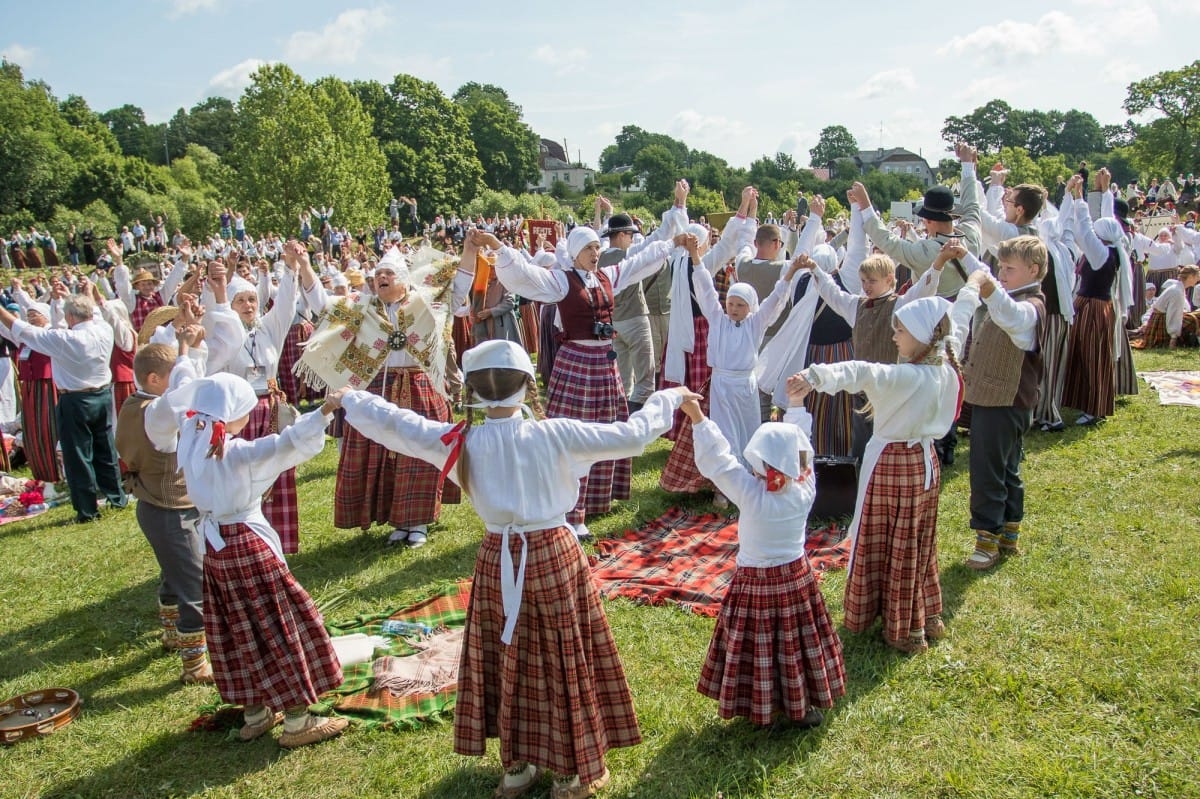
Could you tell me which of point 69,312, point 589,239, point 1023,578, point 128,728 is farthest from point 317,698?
point 69,312

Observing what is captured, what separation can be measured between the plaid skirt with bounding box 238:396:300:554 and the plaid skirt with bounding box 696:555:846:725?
124 inches

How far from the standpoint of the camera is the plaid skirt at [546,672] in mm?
3016

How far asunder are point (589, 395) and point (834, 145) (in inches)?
5002

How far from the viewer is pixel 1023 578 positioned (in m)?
4.77

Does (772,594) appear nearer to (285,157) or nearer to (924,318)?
(924,318)

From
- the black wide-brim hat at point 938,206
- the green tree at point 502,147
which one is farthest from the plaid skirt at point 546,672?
the green tree at point 502,147

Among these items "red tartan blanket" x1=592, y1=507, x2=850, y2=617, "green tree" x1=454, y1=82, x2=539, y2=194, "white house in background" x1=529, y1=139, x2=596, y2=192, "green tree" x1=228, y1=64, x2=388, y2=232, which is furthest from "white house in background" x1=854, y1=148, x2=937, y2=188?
"red tartan blanket" x1=592, y1=507, x2=850, y2=617

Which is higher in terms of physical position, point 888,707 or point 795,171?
point 795,171

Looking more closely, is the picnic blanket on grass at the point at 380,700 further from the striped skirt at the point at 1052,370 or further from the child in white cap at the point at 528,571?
the striped skirt at the point at 1052,370

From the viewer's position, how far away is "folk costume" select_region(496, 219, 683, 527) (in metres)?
5.86

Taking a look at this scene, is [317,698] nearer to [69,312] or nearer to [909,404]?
[909,404]

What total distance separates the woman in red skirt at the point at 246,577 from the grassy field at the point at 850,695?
320 millimetres

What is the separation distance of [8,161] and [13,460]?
4764 cm

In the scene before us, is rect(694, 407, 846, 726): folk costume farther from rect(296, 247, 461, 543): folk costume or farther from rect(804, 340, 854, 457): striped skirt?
rect(804, 340, 854, 457): striped skirt
